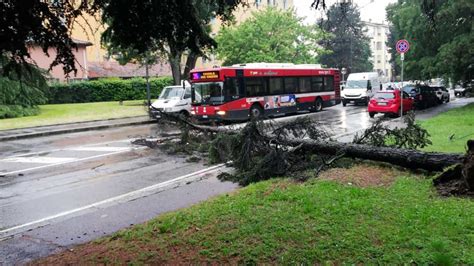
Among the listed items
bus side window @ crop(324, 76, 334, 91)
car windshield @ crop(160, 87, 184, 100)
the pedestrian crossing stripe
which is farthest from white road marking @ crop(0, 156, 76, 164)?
bus side window @ crop(324, 76, 334, 91)

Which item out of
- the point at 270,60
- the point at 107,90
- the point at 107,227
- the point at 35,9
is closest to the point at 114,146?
the point at 107,227

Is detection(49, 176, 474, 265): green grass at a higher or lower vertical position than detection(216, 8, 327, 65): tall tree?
lower

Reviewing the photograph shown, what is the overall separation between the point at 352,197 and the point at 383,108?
18.2 meters

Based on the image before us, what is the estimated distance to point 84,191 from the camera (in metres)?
9.35

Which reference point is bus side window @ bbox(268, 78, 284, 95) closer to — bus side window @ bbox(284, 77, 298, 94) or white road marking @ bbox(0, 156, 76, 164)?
bus side window @ bbox(284, 77, 298, 94)

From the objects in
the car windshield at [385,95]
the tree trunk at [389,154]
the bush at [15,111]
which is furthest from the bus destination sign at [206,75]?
the bush at [15,111]

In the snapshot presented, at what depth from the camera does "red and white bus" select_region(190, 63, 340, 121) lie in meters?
21.7

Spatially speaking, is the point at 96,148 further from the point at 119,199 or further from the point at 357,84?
the point at 357,84

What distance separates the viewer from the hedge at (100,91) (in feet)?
128

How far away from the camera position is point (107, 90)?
41.9 m

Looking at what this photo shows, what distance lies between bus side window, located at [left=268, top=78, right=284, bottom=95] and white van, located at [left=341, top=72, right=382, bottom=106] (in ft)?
34.0

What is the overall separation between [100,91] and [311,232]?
3891 centimetres

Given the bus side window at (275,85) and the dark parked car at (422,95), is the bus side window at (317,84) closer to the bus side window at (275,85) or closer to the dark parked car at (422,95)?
the bus side window at (275,85)

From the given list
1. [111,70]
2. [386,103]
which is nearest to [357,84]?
[386,103]
